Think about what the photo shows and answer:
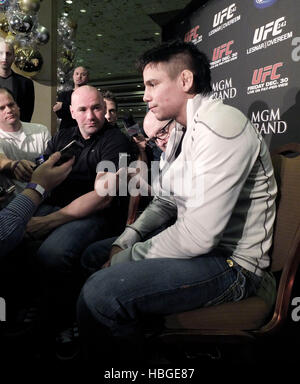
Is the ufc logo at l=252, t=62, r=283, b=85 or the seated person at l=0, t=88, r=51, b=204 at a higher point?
the ufc logo at l=252, t=62, r=283, b=85

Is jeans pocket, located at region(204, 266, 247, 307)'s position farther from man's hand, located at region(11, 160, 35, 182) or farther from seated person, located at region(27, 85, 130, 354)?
man's hand, located at region(11, 160, 35, 182)

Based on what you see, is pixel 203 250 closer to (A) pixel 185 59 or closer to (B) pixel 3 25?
(A) pixel 185 59

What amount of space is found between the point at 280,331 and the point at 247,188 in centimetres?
41

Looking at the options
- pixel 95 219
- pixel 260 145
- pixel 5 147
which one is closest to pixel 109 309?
pixel 260 145

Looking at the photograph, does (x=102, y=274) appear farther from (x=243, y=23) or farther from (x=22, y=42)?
(x=22, y=42)

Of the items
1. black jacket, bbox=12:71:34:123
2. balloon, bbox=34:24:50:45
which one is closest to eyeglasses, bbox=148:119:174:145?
black jacket, bbox=12:71:34:123

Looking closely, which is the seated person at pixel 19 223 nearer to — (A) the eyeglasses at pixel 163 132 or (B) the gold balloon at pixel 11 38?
(A) the eyeglasses at pixel 163 132

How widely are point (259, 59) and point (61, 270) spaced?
2.01 m

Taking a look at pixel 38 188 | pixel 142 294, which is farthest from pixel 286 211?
pixel 38 188

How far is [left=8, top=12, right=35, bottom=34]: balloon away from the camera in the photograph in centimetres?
371

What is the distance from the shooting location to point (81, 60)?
31.7 ft

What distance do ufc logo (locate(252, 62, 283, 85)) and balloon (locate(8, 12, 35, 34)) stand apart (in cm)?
256

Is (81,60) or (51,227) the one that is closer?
(51,227)

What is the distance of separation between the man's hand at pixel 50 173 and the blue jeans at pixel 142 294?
15.2 inches
